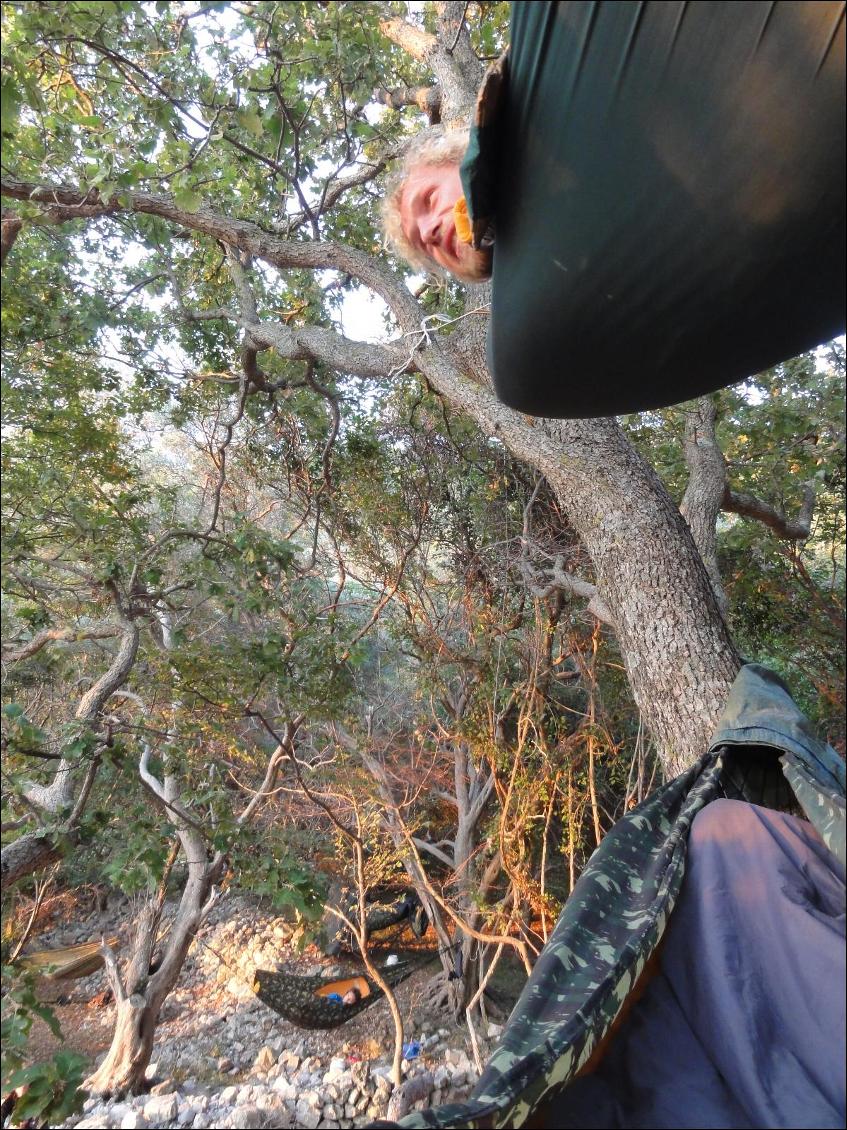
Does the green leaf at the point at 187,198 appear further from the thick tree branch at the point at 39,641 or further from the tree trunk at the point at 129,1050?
the tree trunk at the point at 129,1050

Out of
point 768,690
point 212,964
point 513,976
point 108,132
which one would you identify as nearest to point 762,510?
point 768,690

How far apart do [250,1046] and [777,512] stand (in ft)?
19.6

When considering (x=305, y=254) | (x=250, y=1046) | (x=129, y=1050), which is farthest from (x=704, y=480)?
(x=250, y=1046)

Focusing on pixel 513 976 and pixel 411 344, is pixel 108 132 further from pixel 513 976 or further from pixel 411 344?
pixel 513 976

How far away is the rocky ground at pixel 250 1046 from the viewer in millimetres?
3531

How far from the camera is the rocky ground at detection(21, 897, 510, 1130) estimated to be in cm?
353

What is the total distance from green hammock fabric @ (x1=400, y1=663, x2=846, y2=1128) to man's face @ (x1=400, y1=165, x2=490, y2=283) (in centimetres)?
107

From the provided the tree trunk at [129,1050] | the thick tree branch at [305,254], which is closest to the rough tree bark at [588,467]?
the thick tree branch at [305,254]

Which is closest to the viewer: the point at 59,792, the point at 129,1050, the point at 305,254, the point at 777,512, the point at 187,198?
the point at 187,198

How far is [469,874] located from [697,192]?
490 cm

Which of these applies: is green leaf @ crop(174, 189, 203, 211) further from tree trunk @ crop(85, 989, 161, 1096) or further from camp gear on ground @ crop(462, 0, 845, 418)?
tree trunk @ crop(85, 989, 161, 1096)

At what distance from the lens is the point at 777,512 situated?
353 centimetres

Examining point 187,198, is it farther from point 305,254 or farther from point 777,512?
point 777,512

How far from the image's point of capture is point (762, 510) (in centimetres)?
342
